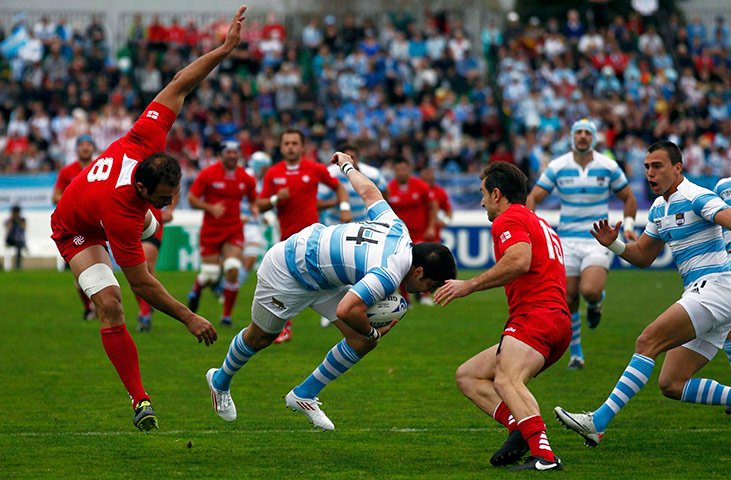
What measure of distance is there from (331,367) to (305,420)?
1024mm

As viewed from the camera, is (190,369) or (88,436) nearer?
(88,436)

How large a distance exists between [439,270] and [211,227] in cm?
791

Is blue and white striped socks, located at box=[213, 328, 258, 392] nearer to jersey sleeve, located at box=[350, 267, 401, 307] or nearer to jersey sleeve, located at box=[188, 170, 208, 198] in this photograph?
jersey sleeve, located at box=[350, 267, 401, 307]

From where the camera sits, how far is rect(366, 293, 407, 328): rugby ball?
6.95 meters

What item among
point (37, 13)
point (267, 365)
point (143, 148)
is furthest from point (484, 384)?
point (37, 13)

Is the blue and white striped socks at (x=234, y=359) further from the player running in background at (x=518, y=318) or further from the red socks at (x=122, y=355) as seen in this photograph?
the player running in background at (x=518, y=318)

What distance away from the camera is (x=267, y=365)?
1109 cm

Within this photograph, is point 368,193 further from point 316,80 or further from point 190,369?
point 316,80

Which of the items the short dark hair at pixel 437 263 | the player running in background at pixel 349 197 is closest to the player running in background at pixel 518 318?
the short dark hair at pixel 437 263

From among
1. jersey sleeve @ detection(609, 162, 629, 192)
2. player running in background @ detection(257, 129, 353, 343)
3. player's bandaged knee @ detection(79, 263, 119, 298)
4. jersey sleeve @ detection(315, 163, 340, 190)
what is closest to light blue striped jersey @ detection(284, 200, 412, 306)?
player's bandaged knee @ detection(79, 263, 119, 298)

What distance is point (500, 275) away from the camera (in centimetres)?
636

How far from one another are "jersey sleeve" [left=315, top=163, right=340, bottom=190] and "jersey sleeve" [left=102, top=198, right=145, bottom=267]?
648cm

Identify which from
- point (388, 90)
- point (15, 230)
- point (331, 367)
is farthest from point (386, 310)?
point (388, 90)

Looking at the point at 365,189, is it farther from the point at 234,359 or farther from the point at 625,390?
the point at 625,390
